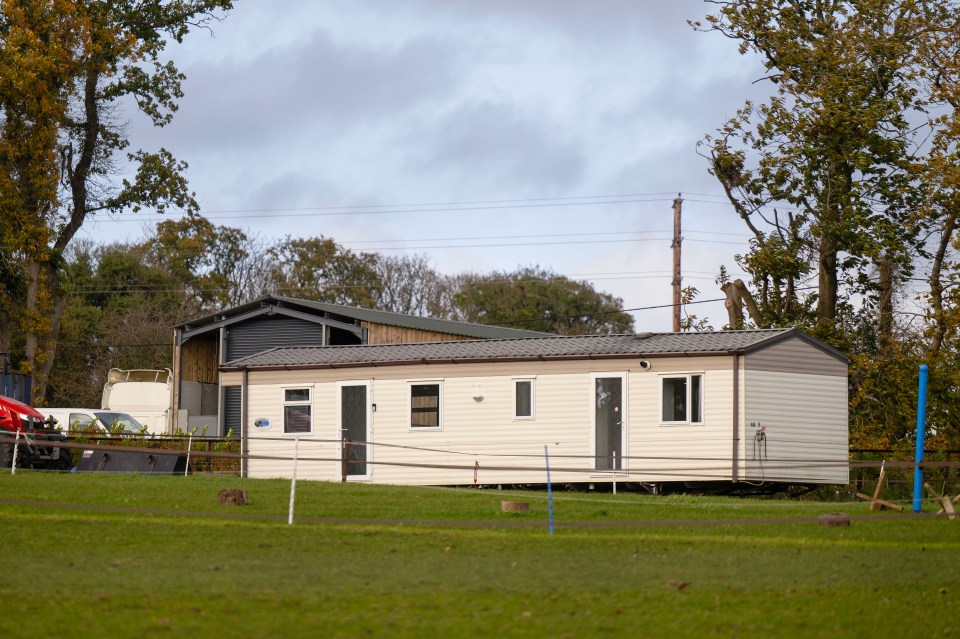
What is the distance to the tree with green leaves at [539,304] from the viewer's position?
A: 6209cm

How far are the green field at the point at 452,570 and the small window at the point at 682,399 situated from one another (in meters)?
4.82

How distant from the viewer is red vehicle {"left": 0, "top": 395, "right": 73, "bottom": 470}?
23.7 metres

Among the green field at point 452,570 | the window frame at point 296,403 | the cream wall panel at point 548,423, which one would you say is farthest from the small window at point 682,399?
the window frame at point 296,403

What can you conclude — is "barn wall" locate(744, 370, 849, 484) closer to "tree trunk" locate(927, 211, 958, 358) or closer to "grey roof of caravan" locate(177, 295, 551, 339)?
"tree trunk" locate(927, 211, 958, 358)

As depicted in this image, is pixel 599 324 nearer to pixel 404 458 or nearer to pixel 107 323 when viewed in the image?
pixel 107 323

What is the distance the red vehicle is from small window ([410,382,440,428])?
6.69 m

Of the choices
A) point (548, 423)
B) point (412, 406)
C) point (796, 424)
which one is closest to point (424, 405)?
point (412, 406)

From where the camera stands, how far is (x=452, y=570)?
10367mm

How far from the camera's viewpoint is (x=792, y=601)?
30.5 feet

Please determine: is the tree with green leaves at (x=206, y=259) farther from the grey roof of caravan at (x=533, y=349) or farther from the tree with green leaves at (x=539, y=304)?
the grey roof of caravan at (x=533, y=349)

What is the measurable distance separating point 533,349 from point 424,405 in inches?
92.1

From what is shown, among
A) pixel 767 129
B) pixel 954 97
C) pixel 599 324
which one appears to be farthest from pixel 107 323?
pixel 954 97

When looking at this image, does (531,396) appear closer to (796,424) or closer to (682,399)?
(682,399)

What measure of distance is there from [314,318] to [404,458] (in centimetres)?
893
